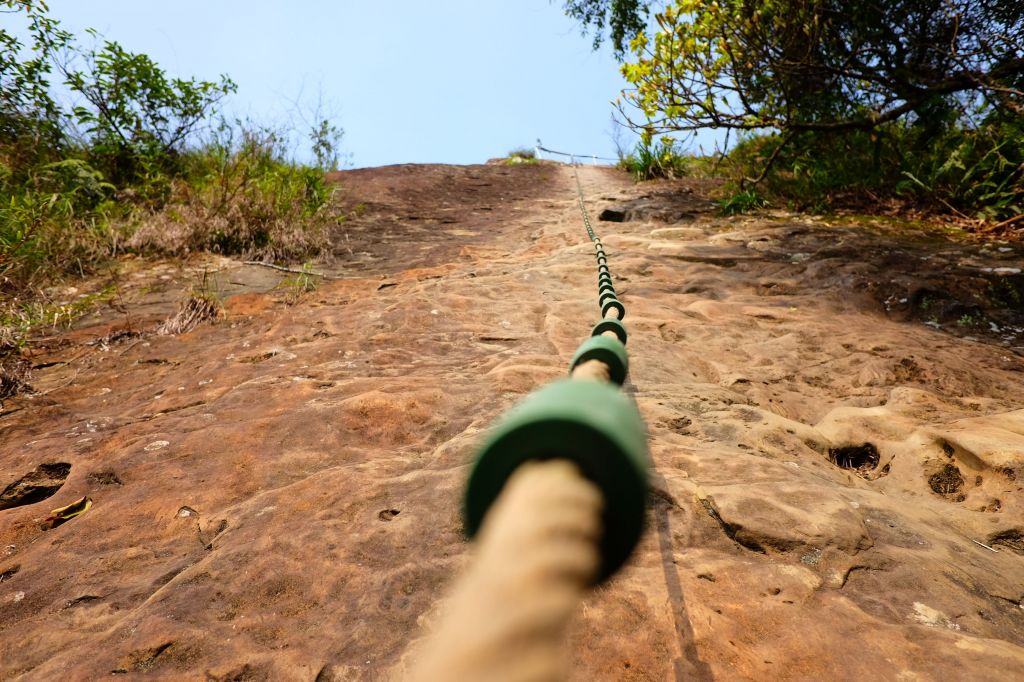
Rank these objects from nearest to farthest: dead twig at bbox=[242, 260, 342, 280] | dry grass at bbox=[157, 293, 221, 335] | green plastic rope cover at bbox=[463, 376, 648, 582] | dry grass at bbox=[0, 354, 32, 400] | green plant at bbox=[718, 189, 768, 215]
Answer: green plastic rope cover at bbox=[463, 376, 648, 582], dry grass at bbox=[0, 354, 32, 400], dry grass at bbox=[157, 293, 221, 335], dead twig at bbox=[242, 260, 342, 280], green plant at bbox=[718, 189, 768, 215]

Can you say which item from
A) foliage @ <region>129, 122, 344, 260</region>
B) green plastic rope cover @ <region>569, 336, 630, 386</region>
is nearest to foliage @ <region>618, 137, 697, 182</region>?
foliage @ <region>129, 122, 344, 260</region>

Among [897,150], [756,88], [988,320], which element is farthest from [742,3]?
[988,320]

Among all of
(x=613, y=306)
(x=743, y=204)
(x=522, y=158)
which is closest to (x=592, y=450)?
(x=613, y=306)

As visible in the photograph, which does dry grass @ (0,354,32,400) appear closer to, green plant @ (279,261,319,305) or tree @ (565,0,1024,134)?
green plant @ (279,261,319,305)

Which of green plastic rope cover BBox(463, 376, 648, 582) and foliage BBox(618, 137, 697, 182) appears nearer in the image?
green plastic rope cover BBox(463, 376, 648, 582)

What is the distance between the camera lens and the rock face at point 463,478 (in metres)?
1.23

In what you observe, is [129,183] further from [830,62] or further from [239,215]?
[830,62]

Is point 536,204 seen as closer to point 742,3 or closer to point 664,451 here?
point 742,3

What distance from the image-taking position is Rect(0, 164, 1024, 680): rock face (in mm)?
1229

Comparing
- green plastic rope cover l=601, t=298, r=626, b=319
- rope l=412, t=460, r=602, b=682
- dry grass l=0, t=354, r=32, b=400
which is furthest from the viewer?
dry grass l=0, t=354, r=32, b=400

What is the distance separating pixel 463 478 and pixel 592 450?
56.5 inches

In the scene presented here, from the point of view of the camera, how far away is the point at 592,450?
492mm

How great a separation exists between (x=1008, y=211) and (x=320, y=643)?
20.8 ft

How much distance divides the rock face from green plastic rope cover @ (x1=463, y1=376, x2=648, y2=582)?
2.65ft
